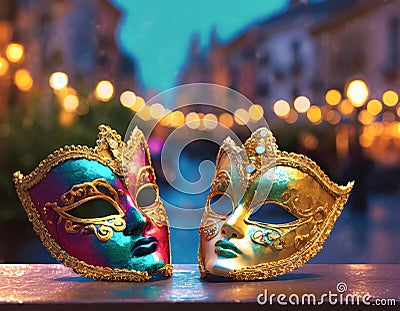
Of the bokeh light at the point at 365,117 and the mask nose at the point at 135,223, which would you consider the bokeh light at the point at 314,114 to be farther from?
the mask nose at the point at 135,223

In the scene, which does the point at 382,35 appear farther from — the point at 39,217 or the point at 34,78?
the point at 39,217

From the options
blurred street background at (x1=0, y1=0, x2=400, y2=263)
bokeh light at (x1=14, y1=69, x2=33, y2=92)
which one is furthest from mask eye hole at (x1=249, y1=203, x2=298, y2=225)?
bokeh light at (x1=14, y1=69, x2=33, y2=92)

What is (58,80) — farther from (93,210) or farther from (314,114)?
(314,114)

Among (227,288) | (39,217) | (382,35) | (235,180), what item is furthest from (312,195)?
(382,35)

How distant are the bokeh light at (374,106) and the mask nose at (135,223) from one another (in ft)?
13.6

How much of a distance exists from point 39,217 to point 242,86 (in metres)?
3.52

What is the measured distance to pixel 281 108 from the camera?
16.2 feet

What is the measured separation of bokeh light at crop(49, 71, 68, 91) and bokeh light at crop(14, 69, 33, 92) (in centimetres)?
14

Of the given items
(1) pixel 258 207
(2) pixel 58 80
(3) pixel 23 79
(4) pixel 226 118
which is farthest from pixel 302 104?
(1) pixel 258 207

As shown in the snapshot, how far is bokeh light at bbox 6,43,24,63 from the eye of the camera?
4.25 m

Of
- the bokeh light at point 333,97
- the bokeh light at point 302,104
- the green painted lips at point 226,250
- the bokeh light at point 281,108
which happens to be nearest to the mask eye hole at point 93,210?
the bokeh light at point 281,108

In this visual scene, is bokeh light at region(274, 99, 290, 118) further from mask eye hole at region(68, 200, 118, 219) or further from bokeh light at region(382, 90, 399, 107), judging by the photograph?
mask eye hole at region(68, 200, 118, 219)

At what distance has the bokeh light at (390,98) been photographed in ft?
16.8

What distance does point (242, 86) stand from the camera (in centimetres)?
481
